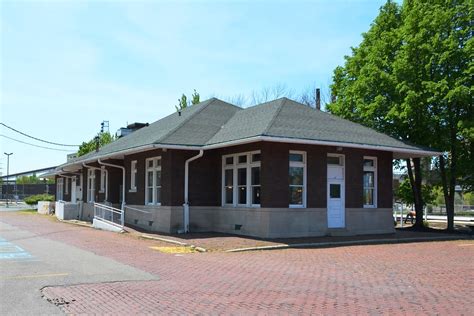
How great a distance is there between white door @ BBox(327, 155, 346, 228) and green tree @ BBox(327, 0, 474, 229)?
5.39m

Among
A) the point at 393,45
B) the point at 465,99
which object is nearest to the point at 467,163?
the point at 465,99

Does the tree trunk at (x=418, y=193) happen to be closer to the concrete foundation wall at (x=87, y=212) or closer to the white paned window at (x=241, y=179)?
the white paned window at (x=241, y=179)

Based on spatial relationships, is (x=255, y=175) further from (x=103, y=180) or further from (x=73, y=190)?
(x=73, y=190)

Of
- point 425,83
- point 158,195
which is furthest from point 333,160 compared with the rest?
point 158,195

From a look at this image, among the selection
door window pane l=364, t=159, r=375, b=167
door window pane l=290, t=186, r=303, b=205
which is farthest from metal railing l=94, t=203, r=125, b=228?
door window pane l=364, t=159, r=375, b=167

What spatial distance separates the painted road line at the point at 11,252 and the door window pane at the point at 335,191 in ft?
37.0

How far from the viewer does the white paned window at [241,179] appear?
1989 centimetres

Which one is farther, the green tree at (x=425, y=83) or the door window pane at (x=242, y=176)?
the green tree at (x=425, y=83)

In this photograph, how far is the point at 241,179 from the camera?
819 inches

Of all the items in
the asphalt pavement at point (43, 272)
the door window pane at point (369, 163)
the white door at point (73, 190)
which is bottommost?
the asphalt pavement at point (43, 272)

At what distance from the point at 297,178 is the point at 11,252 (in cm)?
1007

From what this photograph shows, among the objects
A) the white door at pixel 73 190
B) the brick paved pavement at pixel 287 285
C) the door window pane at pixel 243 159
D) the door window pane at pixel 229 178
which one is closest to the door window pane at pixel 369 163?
the door window pane at pixel 243 159

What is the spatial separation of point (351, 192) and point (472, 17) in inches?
403

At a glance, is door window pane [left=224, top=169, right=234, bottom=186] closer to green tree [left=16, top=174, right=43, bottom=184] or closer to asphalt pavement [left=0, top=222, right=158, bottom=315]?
asphalt pavement [left=0, top=222, right=158, bottom=315]
